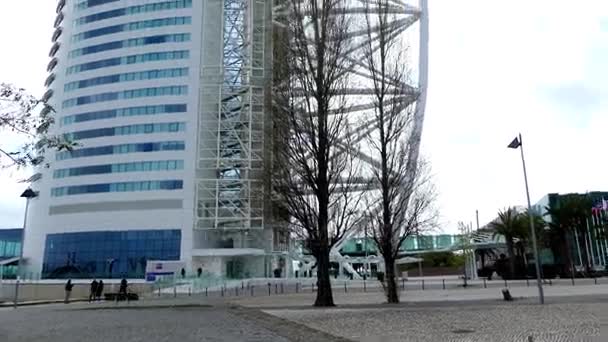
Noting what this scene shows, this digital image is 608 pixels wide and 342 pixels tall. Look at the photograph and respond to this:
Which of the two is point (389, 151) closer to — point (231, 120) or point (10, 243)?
point (231, 120)

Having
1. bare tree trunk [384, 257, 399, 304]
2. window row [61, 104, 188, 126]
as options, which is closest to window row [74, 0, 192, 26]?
window row [61, 104, 188, 126]

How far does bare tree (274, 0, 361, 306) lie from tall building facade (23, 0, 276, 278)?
155ft

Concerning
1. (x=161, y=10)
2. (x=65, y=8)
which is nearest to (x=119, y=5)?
(x=161, y=10)

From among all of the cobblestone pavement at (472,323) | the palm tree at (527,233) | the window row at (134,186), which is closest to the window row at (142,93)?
the window row at (134,186)

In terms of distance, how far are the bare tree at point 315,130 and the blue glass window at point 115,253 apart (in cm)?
5379

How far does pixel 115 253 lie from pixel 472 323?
68.7m

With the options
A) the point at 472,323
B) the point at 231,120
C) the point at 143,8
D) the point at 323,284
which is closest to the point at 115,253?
the point at 231,120

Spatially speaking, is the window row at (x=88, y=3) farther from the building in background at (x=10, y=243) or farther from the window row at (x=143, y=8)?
the building in background at (x=10, y=243)

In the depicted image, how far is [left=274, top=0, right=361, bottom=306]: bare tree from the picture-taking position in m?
24.0

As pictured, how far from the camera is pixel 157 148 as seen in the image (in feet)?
253

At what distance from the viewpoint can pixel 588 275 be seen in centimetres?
5453

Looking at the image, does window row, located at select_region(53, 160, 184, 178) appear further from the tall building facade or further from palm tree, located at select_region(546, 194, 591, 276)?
palm tree, located at select_region(546, 194, 591, 276)

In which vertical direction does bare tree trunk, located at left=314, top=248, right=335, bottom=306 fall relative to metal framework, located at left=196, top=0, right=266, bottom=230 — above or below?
below

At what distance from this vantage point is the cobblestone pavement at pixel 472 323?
12289mm
